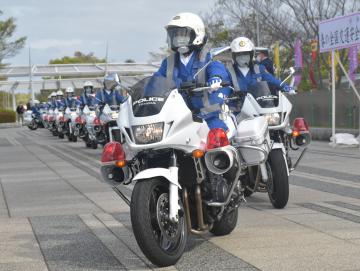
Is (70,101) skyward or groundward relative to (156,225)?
skyward

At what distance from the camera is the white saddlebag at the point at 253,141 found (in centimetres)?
730

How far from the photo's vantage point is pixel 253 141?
24.7 ft

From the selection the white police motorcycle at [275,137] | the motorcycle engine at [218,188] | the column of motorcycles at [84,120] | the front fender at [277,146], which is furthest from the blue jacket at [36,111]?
the motorcycle engine at [218,188]

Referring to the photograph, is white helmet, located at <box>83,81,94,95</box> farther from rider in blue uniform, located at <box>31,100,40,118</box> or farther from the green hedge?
the green hedge

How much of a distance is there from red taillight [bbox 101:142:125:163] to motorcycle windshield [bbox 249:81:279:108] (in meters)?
3.12

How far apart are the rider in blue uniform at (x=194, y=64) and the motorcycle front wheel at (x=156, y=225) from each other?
1.05 metres

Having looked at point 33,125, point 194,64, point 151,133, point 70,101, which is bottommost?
point 33,125

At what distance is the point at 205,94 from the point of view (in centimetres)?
661

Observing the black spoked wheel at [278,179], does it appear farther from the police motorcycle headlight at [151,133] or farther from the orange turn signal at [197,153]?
the police motorcycle headlight at [151,133]

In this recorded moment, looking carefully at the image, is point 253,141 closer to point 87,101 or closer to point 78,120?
point 87,101

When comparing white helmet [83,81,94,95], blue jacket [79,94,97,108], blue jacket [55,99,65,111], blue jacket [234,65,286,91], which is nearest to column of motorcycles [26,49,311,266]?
blue jacket [234,65,286,91]

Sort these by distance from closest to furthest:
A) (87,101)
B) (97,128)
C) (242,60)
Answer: (242,60)
(97,128)
(87,101)

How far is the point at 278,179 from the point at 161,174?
310 cm

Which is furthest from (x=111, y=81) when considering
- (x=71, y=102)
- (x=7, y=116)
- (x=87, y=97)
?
(x=7, y=116)
